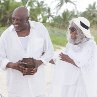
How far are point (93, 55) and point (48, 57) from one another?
936 millimetres

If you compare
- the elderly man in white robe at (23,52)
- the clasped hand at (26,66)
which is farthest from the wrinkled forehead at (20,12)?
the clasped hand at (26,66)

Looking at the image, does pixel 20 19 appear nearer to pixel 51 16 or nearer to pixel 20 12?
pixel 20 12

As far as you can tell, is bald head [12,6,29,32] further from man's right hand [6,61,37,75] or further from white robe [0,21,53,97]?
man's right hand [6,61,37,75]

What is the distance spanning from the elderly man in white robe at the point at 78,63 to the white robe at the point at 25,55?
28.1 inches

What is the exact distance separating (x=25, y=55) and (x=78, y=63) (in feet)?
3.82

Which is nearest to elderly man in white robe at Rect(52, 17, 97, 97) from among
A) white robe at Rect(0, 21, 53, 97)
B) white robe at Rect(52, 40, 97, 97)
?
white robe at Rect(52, 40, 97, 97)

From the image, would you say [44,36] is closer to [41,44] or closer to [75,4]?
[41,44]

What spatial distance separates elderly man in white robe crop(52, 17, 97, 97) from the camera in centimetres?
648

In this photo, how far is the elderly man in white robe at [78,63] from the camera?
6.48 meters

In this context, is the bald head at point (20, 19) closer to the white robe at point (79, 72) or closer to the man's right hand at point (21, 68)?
the man's right hand at point (21, 68)

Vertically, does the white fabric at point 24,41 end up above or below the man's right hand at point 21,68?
above

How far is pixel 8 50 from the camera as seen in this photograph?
563 centimetres

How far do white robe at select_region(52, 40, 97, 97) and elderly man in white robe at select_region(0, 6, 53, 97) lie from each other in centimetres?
83

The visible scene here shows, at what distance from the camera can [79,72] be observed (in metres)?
6.62
